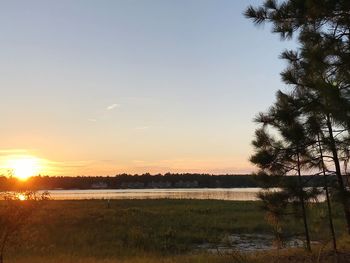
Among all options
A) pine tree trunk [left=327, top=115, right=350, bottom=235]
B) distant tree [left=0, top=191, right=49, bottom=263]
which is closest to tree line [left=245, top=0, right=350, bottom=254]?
pine tree trunk [left=327, top=115, right=350, bottom=235]

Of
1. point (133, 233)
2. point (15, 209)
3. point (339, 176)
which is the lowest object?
point (133, 233)

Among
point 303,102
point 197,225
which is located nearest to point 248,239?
point 197,225

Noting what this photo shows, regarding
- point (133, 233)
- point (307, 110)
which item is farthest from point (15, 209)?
point (133, 233)

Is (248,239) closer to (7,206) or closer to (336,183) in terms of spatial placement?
(336,183)

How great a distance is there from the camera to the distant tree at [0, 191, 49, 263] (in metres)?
11.9

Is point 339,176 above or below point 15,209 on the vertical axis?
above

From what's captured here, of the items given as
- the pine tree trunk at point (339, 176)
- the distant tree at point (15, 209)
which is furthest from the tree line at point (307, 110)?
the distant tree at point (15, 209)

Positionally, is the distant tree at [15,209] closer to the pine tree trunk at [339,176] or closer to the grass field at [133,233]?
the grass field at [133,233]

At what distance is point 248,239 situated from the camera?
97.5 ft

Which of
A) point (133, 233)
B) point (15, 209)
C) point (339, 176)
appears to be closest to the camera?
point (15, 209)

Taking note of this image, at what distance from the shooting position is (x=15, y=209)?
39.5 feet

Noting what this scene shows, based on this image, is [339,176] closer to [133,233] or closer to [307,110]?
[307,110]

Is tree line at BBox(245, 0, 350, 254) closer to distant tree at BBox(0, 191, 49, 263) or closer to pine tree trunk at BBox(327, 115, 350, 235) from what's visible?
pine tree trunk at BBox(327, 115, 350, 235)

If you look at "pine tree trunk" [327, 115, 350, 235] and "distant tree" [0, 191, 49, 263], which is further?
"pine tree trunk" [327, 115, 350, 235]
